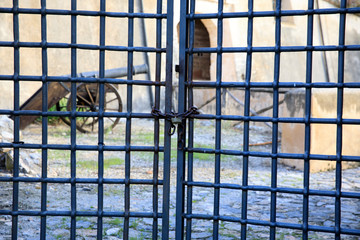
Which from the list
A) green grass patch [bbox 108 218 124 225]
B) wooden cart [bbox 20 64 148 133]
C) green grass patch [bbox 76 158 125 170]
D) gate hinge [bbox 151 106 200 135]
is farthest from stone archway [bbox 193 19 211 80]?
gate hinge [bbox 151 106 200 135]

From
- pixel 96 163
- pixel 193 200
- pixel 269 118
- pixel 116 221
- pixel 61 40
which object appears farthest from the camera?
pixel 61 40

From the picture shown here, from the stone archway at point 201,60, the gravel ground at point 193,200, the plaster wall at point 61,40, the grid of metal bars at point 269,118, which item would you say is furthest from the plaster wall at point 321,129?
the stone archway at point 201,60

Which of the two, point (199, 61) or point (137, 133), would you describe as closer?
point (137, 133)

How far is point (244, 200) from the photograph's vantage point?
8.59ft

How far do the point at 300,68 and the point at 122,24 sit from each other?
6948 mm

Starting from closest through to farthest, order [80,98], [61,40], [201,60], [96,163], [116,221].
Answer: [116,221] → [96,163] → [80,98] → [61,40] → [201,60]

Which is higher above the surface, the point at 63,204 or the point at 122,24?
the point at 122,24

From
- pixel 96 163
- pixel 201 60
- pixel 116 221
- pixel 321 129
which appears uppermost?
pixel 201 60

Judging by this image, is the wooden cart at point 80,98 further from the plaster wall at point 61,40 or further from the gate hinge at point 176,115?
the gate hinge at point 176,115

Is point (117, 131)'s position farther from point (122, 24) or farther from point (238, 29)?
point (238, 29)

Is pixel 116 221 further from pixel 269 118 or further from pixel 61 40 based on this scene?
pixel 61 40

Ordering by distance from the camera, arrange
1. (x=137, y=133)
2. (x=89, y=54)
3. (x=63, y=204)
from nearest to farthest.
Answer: (x=63, y=204)
(x=137, y=133)
(x=89, y=54)

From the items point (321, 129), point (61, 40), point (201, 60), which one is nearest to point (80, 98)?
point (61, 40)

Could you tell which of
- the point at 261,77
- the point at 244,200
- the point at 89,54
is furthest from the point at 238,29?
the point at 244,200
